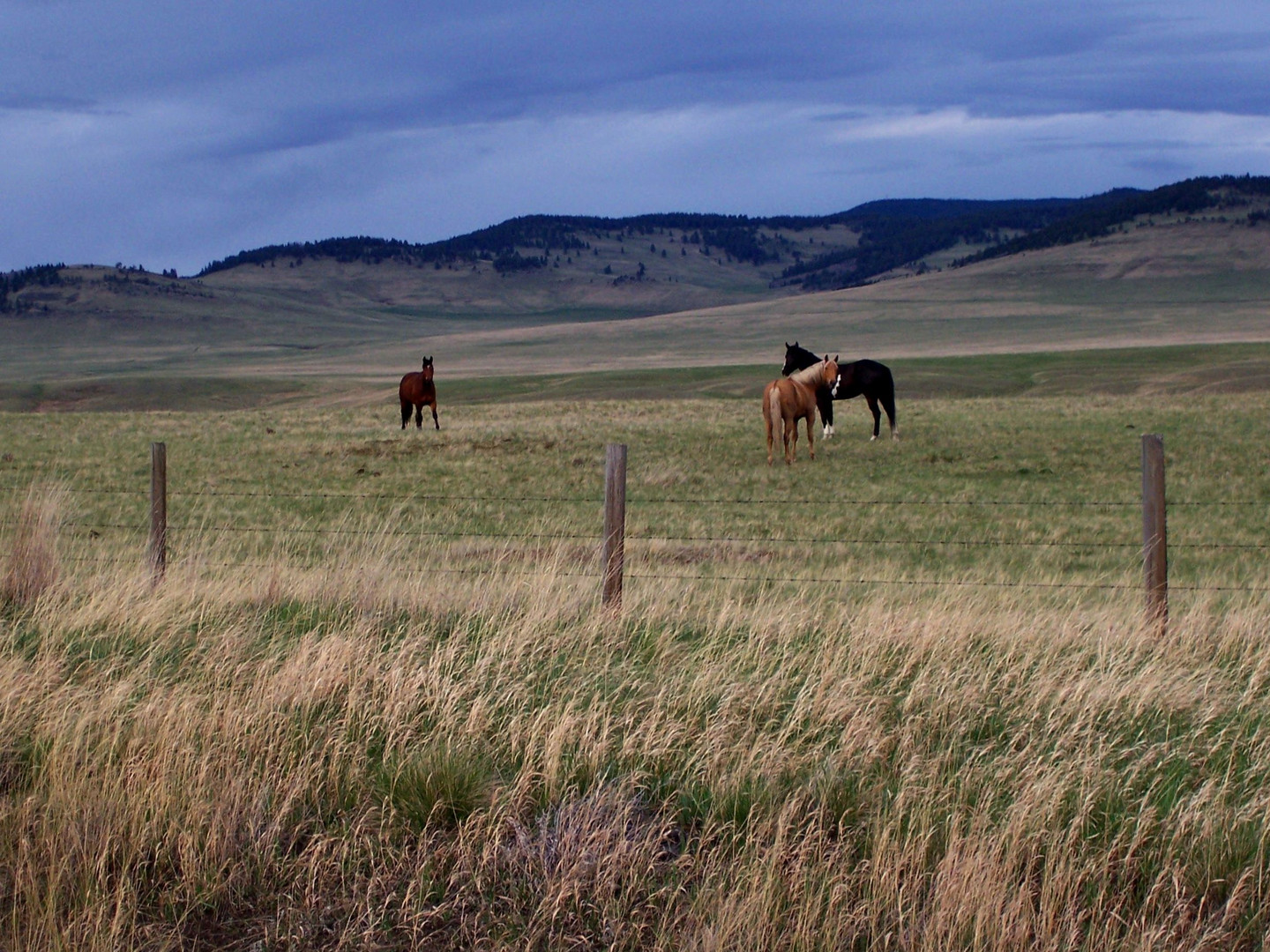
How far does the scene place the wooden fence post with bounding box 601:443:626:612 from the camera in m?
7.78

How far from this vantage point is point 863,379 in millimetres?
24562

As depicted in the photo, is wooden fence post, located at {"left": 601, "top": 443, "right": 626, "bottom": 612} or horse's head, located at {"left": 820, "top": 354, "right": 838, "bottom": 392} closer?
wooden fence post, located at {"left": 601, "top": 443, "right": 626, "bottom": 612}

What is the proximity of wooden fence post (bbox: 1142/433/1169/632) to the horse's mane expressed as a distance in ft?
46.9

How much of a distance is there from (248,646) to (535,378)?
209 ft

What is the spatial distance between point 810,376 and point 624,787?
59.4 ft

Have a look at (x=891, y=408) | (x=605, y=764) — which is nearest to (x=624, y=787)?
(x=605, y=764)

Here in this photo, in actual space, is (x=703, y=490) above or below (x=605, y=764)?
below

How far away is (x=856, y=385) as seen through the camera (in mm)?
24891

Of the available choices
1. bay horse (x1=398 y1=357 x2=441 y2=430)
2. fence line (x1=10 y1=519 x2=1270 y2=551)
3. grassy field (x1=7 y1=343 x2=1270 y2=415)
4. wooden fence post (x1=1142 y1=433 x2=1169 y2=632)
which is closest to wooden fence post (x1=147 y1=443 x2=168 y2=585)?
fence line (x1=10 y1=519 x2=1270 y2=551)

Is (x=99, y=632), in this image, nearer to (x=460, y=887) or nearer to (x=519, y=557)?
(x=460, y=887)

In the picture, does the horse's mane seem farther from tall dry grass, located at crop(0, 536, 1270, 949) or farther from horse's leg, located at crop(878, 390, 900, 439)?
tall dry grass, located at crop(0, 536, 1270, 949)

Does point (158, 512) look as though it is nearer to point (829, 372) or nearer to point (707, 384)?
point (829, 372)

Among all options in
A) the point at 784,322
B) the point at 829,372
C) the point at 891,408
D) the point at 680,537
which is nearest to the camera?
the point at 680,537

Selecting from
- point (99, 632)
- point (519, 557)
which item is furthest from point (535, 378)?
point (99, 632)
